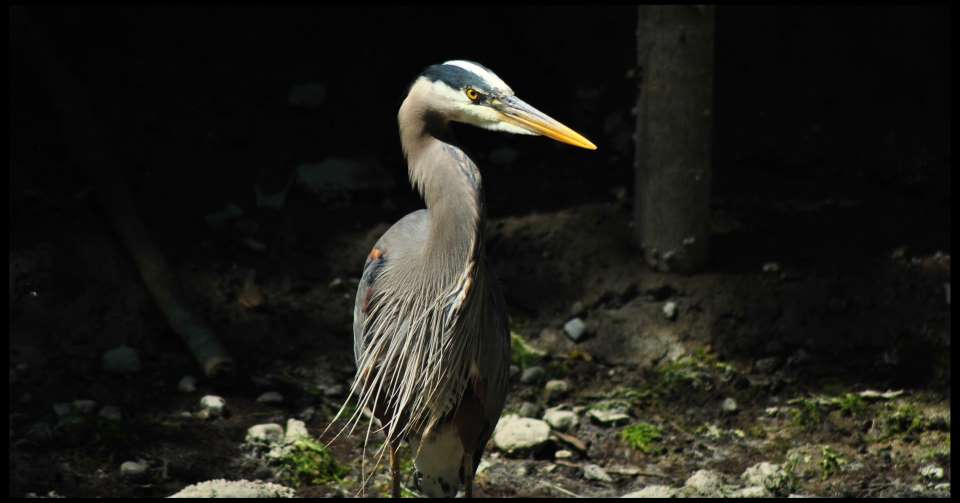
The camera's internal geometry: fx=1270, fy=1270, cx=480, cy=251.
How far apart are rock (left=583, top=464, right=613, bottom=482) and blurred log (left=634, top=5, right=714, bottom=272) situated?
1078 millimetres

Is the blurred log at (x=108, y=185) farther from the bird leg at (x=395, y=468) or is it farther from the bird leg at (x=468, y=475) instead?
the bird leg at (x=468, y=475)

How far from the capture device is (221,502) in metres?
3.29

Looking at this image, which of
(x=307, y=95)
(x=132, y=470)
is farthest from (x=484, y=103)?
(x=307, y=95)

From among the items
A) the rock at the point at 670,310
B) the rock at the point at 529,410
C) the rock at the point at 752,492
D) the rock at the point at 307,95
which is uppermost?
the rock at the point at 307,95

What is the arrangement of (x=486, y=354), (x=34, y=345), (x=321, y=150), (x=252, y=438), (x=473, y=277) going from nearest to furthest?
1. (x=473, y=277)
2. (x=486, y=354)
3. (x=252, y=438)
4. (x=34, y=345)
5. (x=321, y=150)

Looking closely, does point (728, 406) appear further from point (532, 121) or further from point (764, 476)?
point (532, 121)

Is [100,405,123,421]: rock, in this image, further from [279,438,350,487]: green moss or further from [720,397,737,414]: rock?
[720,397,737,414]: rock

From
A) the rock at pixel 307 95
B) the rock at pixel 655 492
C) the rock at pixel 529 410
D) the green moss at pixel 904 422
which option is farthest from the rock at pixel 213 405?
the green moss at pixel 904 422

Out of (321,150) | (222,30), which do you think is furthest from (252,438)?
(222,30)

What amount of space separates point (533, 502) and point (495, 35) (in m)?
2.79

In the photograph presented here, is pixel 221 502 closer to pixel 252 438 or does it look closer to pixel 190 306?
pixel 252 438

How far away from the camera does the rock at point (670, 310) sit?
4441 mm

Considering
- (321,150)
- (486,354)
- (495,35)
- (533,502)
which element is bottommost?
(533,502)

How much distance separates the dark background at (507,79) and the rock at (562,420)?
3.98ft
